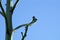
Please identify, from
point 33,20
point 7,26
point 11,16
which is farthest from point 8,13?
point 33,20

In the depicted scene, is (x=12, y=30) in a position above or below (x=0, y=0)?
below

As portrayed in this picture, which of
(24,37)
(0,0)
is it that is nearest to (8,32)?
(24,37)

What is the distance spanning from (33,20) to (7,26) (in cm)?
66

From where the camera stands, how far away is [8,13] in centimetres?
377

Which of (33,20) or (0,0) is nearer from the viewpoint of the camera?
(0,0)

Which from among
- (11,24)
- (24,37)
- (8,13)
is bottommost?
(24,37)

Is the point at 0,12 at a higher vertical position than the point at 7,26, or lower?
higher

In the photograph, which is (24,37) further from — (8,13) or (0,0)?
(0,0)

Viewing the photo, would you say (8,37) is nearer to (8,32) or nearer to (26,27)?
(8,32)

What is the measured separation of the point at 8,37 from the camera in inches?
142

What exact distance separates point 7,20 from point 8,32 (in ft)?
0.80

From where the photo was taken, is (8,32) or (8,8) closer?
(8,32)

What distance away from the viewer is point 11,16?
3.77 m

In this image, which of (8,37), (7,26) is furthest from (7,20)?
(8,37)
